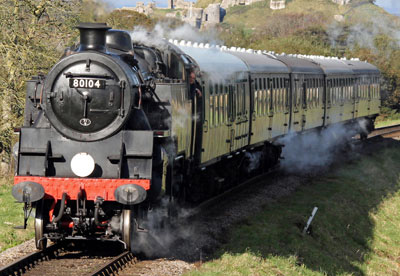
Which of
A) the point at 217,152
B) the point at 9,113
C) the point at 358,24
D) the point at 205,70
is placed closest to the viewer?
the point at 205,70

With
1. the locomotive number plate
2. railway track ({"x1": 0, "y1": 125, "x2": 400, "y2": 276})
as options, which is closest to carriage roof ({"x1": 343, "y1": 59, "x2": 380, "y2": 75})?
railway track ({"x1": 0, "y1": 125, "x2": 400, "y2": 276})

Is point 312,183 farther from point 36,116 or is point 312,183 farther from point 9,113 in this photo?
point 36,116

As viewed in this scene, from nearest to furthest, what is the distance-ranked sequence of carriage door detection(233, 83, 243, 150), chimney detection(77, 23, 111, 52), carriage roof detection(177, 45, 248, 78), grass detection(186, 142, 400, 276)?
chimney detection(77, 23, 111, 52), grass detection(186, 142, 400, 276), carriage roof detection(177, 45, 248, 78), carriage door detection(233, 83, 243, 150)

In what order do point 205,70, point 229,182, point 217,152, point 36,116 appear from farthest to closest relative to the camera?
point 229,182, point 217,152, point 205,70, point 36,116

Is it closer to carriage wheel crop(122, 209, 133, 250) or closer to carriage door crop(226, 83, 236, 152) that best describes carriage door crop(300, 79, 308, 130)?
carriage door crop(226, 83, 236, 152)

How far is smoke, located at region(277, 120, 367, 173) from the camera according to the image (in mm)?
21484

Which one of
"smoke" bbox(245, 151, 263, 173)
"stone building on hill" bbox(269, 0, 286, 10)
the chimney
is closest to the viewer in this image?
the chimney

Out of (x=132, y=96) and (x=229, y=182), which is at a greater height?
(x=132, y=96)

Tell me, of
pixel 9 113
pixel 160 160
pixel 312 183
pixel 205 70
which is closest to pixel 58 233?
pixel 160 160

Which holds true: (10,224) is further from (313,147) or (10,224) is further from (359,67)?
(359,67)

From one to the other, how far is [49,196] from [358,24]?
5365 cm

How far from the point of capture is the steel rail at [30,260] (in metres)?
8.20

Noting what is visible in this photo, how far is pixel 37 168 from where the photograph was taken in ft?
28.6

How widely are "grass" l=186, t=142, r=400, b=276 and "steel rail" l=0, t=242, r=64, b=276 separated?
206 centimetres
